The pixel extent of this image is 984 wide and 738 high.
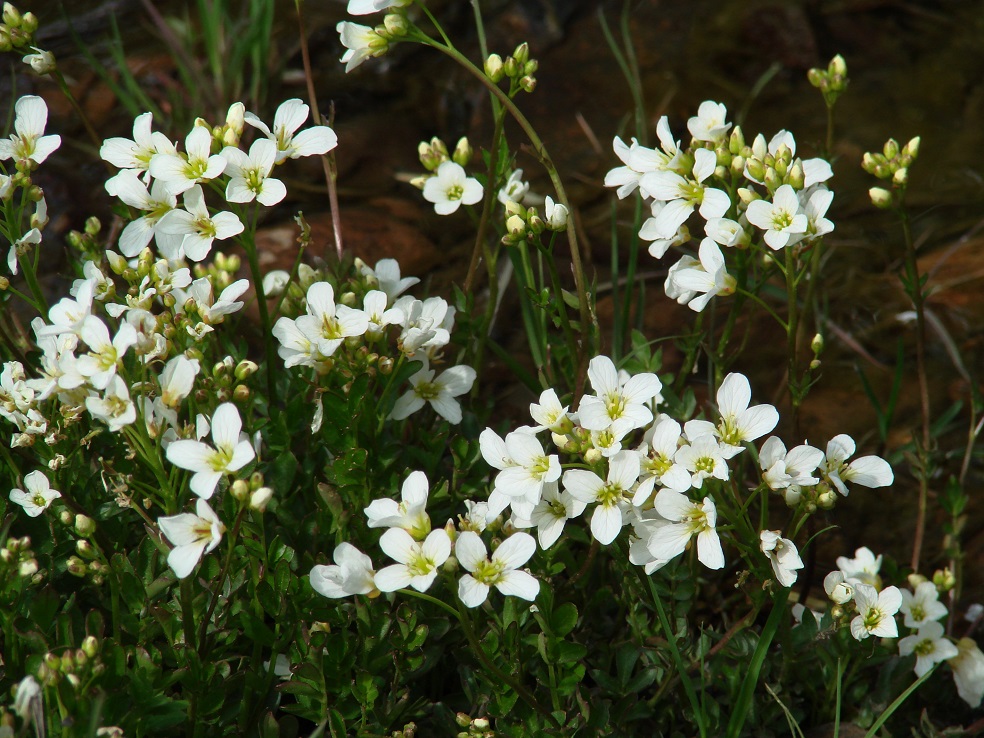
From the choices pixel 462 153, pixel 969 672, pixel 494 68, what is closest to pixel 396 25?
pixel 494 68

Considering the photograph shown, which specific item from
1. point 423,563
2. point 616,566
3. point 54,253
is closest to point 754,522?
point 616,566

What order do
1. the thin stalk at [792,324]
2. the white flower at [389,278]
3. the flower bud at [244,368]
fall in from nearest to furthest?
the flower bud at [244,368] → the thin stalk at [792,324] → the white flower at [389,278]

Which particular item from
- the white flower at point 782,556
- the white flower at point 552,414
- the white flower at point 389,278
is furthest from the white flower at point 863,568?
the white flower at point 389,278

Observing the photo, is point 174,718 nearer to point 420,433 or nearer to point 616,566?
point 420,433

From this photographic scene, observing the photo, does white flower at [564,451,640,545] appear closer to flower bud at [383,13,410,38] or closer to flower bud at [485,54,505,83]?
flower bud at [485,54,505,83]

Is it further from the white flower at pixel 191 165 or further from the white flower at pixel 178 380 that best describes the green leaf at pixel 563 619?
the white flower at pixel 191 165

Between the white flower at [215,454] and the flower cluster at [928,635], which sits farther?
the flower cluster at [928,635]
